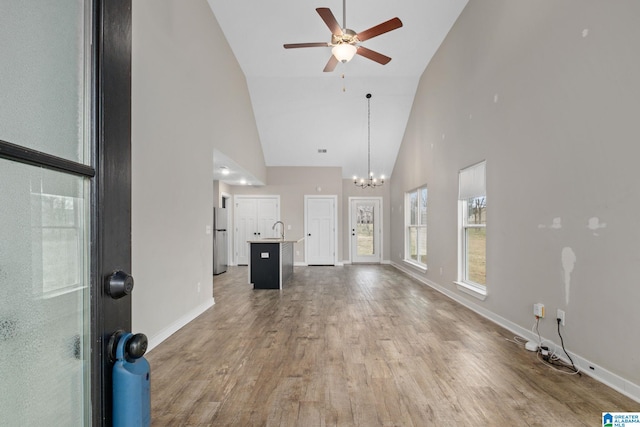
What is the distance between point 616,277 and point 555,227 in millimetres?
673

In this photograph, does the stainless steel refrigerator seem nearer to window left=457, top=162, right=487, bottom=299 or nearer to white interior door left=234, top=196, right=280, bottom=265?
white interior door left=234, top=196, right=280, bottom=265

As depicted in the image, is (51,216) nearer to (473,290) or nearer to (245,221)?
(473,290)

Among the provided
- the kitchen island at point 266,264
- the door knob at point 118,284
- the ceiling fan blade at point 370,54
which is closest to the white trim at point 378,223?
the kitchen island at point 266,264

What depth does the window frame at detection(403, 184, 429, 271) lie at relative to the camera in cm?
672

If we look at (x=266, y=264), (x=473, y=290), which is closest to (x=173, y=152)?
(x=266, y=264)

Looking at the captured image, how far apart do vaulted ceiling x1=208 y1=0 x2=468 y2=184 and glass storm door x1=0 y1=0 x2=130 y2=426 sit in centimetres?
395

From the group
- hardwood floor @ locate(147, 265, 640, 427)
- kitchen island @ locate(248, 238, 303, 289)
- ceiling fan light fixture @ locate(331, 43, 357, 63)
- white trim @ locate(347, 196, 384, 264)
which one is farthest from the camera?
white trim @ locate(347, 196, 384, 264)

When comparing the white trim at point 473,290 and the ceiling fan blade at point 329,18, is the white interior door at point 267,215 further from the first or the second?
the ceiling fan blade at point 329,18

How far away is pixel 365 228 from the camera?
988 cm

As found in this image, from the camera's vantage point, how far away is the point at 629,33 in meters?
2.26

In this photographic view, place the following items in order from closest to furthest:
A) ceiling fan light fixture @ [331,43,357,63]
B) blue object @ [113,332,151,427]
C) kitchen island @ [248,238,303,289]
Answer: blue object @ [113,332,151,427] → ceiling fan light fixture @ [331,43,357,63] → kitchen island @ [248,238,303,289]

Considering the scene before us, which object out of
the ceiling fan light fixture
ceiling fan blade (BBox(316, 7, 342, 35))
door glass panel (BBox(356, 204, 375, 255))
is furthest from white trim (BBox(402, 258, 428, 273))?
ceiling fan blade (BBox(316, 7, 342, 35))

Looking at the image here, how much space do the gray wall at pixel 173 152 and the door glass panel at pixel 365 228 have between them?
5.49 meters

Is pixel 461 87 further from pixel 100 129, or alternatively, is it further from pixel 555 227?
pixel 100 129
